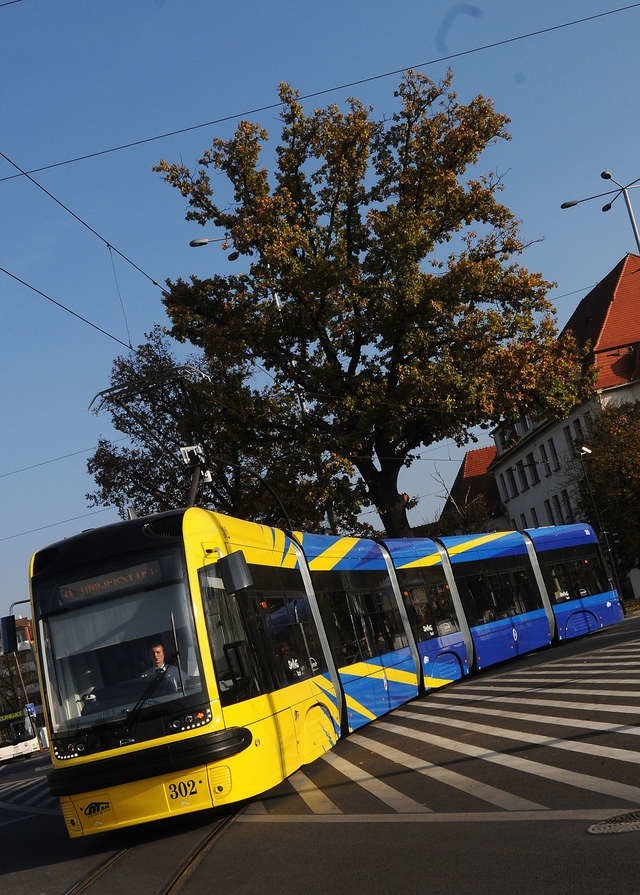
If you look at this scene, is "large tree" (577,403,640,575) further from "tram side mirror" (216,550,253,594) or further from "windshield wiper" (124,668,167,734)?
"windshield wiper" (124,668,167,734)

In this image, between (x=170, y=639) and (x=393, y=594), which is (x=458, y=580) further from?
(x=170, y=639)

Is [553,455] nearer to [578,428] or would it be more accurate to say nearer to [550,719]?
[578,428]

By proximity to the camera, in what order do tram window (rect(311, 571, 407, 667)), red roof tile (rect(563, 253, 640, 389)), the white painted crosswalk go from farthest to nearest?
1. red roof tile (rect(563, 253, 640, 389))
2. tram window (rect(311, 571, 407, 667))
3. the white painted crosswalk

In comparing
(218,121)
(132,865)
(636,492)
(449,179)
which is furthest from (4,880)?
(636,492)

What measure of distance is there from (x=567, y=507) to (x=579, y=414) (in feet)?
26.3

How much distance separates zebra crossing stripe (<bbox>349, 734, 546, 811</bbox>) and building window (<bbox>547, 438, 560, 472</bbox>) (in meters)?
53.4

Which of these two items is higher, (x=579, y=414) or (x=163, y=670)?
(x=579, y=414)

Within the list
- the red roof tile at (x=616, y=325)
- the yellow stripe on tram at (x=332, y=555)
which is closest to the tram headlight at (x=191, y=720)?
the yellow stripe on tram at (x=332, y=555)

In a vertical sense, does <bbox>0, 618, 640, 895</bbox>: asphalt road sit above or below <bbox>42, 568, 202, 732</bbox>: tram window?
below

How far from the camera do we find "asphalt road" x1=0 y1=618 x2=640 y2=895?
21.7 ft

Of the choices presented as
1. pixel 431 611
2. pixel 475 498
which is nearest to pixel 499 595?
pixel 431 611

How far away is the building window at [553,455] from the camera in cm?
6662

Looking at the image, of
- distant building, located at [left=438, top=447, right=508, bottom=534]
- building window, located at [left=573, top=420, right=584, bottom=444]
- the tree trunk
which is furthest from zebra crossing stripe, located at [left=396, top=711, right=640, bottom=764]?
distant building, located at [left=438, top=447, right=508, bottom=534]

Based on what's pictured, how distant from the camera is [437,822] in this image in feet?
27.4
